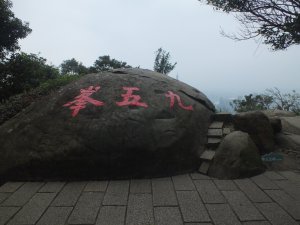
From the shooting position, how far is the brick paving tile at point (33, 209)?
3.43 metres

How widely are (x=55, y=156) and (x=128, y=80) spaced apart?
2.39 metres

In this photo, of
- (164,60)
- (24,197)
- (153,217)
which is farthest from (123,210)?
(164,60)

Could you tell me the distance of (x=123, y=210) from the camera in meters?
3.67

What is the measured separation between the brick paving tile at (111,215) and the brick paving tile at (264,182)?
2282 mm

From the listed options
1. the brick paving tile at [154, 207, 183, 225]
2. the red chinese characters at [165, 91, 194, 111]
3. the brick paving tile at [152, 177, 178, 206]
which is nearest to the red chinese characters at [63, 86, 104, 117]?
the red chinese characters at [165, 91, 194, 111]

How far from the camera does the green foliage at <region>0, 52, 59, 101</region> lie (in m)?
10.9

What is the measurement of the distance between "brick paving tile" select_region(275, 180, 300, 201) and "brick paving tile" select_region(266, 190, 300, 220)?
0.33 feet

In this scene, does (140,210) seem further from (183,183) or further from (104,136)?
(104,136)

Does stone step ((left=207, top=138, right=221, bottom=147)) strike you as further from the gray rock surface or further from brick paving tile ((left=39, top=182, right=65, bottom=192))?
brick paving tile ((left=39, top=182, right=65, bottom=192))

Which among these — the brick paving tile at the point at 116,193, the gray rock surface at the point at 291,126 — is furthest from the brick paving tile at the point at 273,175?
the brick paving tile at the point at 116,193

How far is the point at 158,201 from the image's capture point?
3930mm

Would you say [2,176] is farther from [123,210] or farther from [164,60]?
[164,60]

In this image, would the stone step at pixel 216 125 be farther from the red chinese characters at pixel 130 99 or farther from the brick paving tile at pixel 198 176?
the red chinese characters at pixel 130 99

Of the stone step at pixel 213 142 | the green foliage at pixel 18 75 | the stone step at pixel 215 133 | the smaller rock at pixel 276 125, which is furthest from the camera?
the green foliage at pixel 18 75
